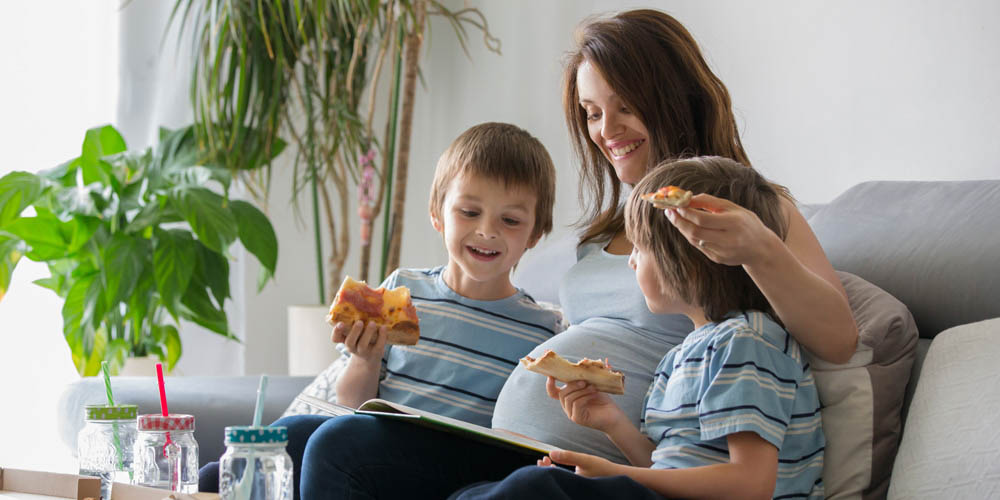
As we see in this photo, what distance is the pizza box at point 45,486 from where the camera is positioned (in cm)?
107

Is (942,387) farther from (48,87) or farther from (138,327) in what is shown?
(48,87)

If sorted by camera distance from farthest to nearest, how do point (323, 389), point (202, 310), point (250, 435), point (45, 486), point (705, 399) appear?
point (202, 310) < point (323, 389) < point (45, 486) < point (705, 399) < point (250, 435)

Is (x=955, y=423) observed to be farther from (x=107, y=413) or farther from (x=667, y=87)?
(x=107, y=413)

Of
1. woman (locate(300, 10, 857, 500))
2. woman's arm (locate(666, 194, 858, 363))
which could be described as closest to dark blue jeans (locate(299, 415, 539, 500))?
woman (locate(300, 10, 857, 500))

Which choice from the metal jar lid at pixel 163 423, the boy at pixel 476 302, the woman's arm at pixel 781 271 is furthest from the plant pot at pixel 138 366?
the woman's arm at pixel 781 271

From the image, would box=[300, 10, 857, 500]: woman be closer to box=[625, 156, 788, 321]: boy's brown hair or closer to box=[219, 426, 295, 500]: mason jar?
box=[625, 156, 788, 321]: boy's brown hair

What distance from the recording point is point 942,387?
1.10 meters

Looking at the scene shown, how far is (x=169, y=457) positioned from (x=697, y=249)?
66cm

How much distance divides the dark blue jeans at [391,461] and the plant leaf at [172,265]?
72.3 inches

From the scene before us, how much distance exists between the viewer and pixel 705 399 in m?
1.04

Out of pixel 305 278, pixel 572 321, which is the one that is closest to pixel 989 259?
pixel 572 321

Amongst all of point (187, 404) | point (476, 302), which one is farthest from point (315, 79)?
point (476, 302)

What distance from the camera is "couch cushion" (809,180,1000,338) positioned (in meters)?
1.18

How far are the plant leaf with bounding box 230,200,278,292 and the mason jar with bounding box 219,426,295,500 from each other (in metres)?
2.15
